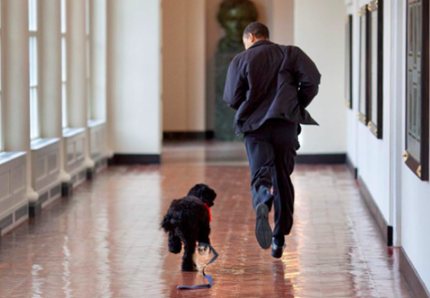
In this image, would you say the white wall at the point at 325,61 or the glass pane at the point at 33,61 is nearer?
the glass pane at the point at 33,61

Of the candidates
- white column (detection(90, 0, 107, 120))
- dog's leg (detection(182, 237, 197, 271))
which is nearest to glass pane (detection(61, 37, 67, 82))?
white column (detection(90, 0, 107, 120))

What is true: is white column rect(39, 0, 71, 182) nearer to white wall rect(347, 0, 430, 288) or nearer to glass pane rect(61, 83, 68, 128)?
glass pane rect(61, 83, 68, 128)

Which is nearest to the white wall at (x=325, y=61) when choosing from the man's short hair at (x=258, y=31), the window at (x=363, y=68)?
the window at (x=363, y=68)

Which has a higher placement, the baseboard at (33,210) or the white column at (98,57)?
the white column at (98,57)

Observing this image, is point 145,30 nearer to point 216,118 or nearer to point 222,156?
point 222,156

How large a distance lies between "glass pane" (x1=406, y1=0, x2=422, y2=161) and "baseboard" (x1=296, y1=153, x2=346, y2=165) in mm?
7707

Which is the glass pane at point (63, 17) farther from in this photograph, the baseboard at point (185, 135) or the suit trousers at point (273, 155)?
the baseboard at point (185, 135)

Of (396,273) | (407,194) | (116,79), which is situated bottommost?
(396,273)

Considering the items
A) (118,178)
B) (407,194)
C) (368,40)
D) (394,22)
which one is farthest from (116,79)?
(407,194)

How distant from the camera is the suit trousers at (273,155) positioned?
5812 mm

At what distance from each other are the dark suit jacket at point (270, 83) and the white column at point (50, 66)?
14.0 feet

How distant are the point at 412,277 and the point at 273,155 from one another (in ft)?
4.13

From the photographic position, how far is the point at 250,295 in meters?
5.43

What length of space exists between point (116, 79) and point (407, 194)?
317 inches
